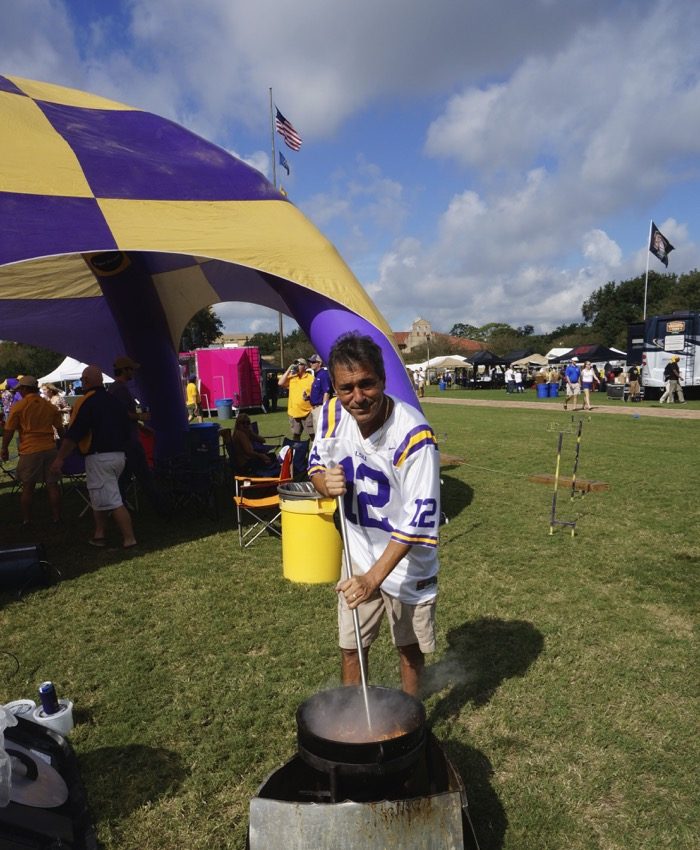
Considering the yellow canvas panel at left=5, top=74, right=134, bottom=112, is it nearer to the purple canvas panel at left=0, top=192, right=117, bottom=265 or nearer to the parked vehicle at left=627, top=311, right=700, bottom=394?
the purple canvas panel at left=0, top=192, right=117, bottom=265

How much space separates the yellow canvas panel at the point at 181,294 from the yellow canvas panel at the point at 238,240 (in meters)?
4.45

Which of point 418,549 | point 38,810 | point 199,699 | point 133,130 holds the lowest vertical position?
point 199,699

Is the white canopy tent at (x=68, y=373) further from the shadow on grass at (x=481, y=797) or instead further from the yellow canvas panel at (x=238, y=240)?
the shadow on grass at (x=481, y=797)

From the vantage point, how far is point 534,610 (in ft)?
15.1

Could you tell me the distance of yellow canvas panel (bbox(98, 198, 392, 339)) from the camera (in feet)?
18.4

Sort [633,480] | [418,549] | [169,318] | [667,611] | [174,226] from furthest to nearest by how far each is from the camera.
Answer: [169,318], [633,480], [174,226], [667,611], [418,549]

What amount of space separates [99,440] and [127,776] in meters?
4.04

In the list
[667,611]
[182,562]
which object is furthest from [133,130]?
[667,611]

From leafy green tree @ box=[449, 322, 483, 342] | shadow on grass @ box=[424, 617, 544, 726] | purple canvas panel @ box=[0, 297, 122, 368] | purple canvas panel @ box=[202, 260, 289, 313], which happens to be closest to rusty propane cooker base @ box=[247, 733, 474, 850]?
shadow on grass @ box=[424, 617, 544, 726]

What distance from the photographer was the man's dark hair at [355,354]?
7.25 ft

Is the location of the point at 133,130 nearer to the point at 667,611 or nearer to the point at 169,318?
the point at 169,318

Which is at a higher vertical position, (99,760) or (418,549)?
(418,549)

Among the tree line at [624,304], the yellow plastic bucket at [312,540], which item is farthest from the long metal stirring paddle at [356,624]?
the tree line at [624,304]

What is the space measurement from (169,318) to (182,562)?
22.3 feet
